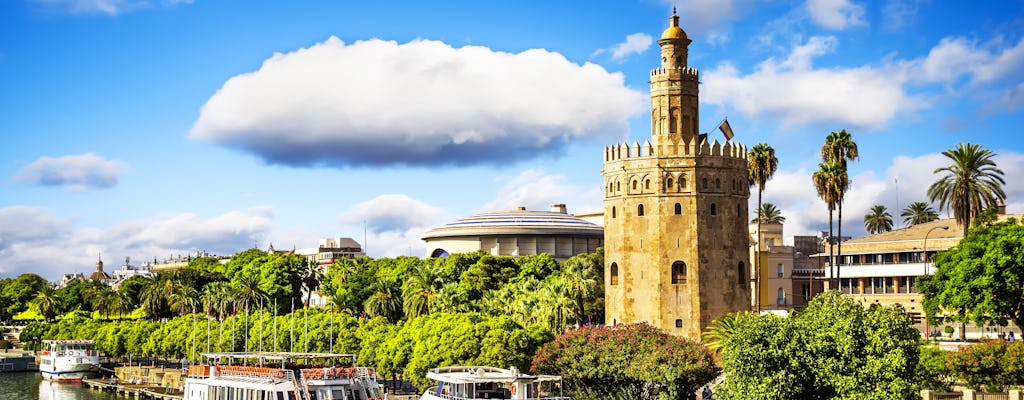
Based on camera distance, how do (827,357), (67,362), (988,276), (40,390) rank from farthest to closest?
(67,362), (40,390), (988,276), (827,357)

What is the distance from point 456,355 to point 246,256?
300 feet

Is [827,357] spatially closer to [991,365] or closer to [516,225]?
[991,365]

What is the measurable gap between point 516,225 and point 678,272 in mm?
75439

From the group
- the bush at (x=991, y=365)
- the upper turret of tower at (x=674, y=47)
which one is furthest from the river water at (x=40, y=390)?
the bush at (x=991, y=365)

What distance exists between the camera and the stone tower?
71375 millimetres

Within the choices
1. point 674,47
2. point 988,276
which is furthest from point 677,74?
point 988,276

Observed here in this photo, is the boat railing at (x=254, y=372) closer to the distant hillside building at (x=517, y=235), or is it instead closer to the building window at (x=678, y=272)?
the building window at (x=678, y=272)

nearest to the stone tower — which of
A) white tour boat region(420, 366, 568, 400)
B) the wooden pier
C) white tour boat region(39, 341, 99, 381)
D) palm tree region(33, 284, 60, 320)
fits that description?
white tour boat region(420, 366, 568, 400)

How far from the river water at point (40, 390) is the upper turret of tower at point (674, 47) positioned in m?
51.3

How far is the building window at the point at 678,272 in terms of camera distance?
71.6 meters

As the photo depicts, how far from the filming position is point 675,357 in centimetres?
5797

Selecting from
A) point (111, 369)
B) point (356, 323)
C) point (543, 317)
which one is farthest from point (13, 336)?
point (543, 317)

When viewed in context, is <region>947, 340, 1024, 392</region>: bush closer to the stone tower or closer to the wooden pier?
the stone tower

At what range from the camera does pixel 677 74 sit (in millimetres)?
73500
